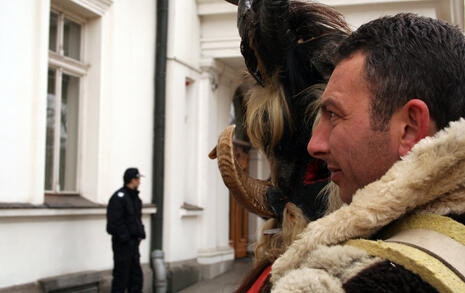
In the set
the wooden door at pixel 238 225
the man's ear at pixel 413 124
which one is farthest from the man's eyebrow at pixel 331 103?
the wooden door at pixel 238 225

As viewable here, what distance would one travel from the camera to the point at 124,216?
666cm

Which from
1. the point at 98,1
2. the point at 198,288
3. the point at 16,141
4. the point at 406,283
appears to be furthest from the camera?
the point at 198,288

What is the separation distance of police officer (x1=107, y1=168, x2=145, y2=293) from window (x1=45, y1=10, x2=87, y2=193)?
2.62 feet

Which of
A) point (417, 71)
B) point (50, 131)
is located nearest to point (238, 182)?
point (417, 71)

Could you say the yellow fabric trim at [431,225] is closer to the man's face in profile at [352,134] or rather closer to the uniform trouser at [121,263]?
the man's face in profile at [352,134]

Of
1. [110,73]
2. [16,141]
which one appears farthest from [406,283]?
[110,73]

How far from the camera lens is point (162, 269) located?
8.02m

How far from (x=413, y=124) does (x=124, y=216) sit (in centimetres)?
597

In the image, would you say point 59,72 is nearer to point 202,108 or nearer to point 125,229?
point 125,229

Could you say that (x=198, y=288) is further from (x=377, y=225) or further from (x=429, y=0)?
(x=377, y=225)

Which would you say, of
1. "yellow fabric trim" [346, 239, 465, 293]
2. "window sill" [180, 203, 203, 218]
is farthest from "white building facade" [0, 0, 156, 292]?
"yellow fabric trim" [346, 239, 465, 293]

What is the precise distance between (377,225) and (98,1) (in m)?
6.76

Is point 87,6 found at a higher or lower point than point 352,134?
higher

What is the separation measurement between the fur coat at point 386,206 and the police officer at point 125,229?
5.82 meters
